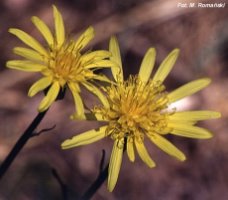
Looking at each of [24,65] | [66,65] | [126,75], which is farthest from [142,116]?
[126,75]

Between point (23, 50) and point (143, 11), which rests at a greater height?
point (143, 11)

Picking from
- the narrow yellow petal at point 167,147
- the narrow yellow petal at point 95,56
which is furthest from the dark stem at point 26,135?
the narrow yellow petal at point 167,147

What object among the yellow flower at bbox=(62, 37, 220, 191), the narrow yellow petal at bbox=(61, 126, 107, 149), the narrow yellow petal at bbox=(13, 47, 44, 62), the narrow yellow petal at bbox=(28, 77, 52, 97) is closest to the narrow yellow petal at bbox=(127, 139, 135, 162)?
the yellow flower at bbox=(62, 37, 220, 191)

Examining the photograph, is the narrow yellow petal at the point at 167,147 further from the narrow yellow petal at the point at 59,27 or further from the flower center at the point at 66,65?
the narrow yellow petal at the point at 59,27

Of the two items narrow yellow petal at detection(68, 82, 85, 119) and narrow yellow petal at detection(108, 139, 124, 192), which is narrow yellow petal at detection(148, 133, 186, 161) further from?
narrow yellow petal at detection(68, 82, 85, 119)

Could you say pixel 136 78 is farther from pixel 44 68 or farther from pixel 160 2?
pixel 160 2

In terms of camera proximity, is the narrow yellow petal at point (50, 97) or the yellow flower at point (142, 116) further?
the yellow flower at point (142, 116)

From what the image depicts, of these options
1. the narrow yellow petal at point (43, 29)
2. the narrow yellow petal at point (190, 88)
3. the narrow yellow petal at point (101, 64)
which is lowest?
the narrow yellow petal at point (190, 88)

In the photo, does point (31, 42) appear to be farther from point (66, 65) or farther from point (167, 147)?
point (167, 147)

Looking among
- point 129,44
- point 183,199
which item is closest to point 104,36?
point 129,44
